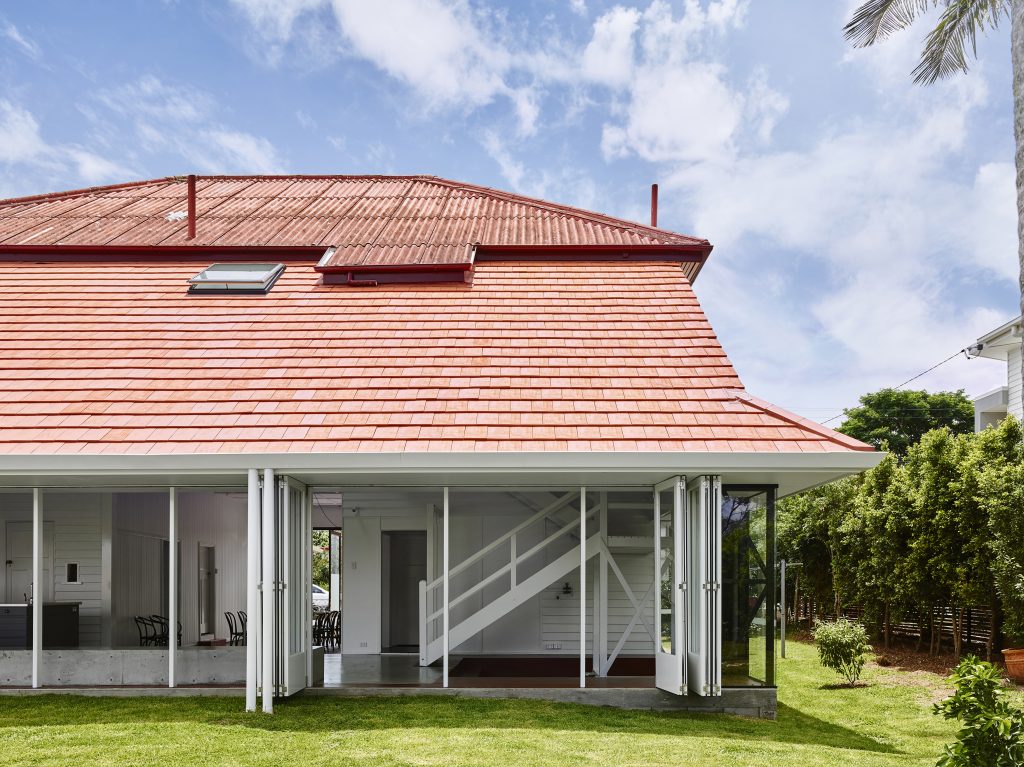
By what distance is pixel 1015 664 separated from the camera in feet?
43.0

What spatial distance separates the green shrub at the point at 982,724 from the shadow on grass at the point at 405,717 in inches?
91.8

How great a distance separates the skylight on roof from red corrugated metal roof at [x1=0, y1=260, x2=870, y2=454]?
190mm

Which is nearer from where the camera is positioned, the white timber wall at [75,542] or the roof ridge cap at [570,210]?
the white timber wall at [75,542]

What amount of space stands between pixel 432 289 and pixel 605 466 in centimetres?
504

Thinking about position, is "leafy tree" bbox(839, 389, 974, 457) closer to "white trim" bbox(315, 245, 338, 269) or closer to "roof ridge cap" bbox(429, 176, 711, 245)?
"roof ridge cap" bbox(429, 176, 711, 245)

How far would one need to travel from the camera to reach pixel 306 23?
58.4 ft

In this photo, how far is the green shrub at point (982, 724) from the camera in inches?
261

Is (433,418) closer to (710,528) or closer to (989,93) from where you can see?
(710,528)

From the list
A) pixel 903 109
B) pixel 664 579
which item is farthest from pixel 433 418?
pixel 903 109

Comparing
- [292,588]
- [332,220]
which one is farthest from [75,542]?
[332,220]

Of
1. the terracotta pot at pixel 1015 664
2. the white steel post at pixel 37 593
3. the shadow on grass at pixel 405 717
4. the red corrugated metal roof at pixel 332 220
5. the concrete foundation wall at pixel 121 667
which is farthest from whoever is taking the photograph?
the red corrugated metal roof at pixel 332 220

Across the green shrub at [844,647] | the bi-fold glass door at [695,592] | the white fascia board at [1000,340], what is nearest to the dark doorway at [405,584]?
the green shrub at [844,647]

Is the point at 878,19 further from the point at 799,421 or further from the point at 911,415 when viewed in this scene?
the point at 911,415

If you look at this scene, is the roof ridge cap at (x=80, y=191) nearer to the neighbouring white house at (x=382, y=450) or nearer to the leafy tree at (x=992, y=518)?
the neighbouring white house at (x=382, y=450)
